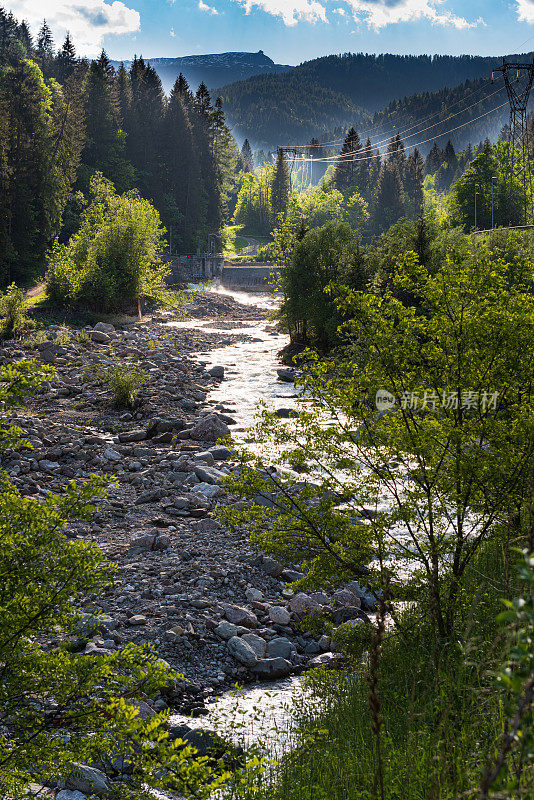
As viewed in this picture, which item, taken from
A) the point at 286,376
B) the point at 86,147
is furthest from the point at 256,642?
the point at 86,147

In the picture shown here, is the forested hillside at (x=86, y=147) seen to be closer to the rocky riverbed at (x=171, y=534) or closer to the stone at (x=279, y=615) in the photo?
the rocky riverbed at (x=171, y=534)

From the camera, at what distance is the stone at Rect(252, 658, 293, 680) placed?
25.0 ft

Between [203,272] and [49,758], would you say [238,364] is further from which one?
[203,272]

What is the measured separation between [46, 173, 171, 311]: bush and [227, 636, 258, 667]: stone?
28090mm

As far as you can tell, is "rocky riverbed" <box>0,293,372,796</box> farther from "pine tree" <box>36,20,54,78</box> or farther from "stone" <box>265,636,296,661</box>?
"pine tree" <box>36,20,54,78</box>

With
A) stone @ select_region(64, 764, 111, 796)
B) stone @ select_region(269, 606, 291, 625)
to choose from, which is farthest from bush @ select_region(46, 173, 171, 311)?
stone @ select_region(64, 764, 111, 796)

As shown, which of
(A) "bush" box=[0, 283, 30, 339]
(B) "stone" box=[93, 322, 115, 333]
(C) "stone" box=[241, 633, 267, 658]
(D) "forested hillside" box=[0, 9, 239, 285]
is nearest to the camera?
(C) "stone" box=[241, 633, 267, 658]

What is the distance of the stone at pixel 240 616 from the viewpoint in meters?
8.55

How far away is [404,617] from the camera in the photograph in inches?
265

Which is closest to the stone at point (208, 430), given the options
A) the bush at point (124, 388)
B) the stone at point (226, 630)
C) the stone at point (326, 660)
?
the bush at point (124, 388)

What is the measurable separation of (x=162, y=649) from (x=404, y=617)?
3003 mm

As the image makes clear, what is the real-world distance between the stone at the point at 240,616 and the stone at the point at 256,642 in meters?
0.40

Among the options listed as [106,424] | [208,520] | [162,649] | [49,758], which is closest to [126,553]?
[208,520]

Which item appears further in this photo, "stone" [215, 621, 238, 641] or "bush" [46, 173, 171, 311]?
"bush" [46, 173, 171, 311]
